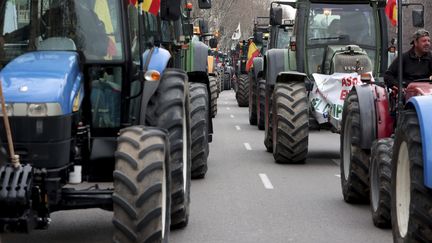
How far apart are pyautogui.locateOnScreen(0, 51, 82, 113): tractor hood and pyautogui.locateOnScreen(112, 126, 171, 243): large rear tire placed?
22.4 inches

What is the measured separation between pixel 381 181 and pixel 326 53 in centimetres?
706

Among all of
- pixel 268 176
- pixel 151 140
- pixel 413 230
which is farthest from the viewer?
pixel 268 176

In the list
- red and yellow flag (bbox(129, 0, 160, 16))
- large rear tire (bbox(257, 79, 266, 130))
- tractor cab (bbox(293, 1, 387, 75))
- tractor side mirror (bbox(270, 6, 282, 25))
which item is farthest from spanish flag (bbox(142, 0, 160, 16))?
large rear tire (bbox(257, 79, 266, 130))

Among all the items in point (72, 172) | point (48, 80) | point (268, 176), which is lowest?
point (268, 176)

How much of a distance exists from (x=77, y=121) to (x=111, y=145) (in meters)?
0.45

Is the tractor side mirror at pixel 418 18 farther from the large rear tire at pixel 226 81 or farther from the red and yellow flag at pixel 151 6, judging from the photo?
the large rear tire at pixel 226 81

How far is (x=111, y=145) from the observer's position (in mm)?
7828

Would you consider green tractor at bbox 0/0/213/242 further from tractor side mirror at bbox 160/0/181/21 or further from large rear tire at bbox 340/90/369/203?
large rear tire at bbox 340/90/369/203

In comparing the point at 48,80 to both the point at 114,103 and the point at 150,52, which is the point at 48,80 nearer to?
the point at 114,103

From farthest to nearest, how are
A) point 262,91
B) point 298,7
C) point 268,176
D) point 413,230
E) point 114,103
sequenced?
point 262,91 → point 298,7 → point 268,176 → point 114,103 → point 413,230

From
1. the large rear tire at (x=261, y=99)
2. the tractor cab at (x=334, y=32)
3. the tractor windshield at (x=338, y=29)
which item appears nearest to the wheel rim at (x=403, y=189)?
the tractor cab at (x=334, y=32)

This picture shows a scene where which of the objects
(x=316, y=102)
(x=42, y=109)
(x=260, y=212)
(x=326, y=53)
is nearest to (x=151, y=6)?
(x=260, y=212)

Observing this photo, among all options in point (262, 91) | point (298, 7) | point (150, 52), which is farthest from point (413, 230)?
point (262, 91)

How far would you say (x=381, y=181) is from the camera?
8.79m
